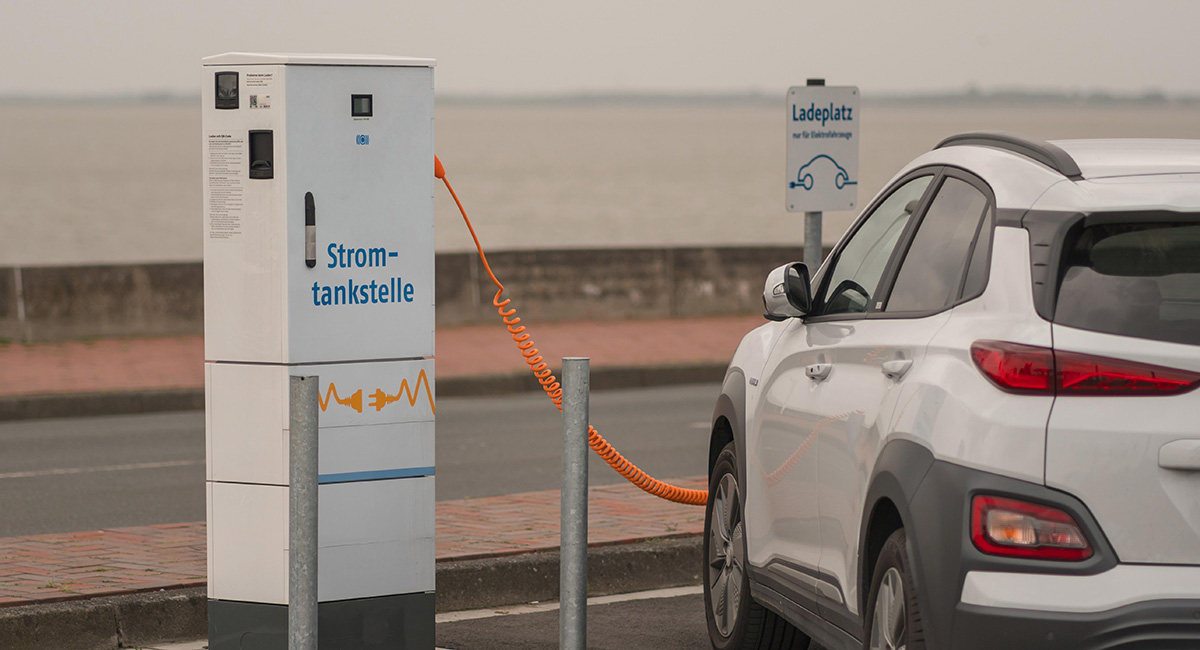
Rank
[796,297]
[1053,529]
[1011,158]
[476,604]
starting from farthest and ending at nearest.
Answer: [476,604] → [796,297] → [1011,158] → [1053,529]

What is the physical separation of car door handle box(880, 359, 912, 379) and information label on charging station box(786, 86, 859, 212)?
551 centimetres

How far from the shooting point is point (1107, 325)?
3.61 meters

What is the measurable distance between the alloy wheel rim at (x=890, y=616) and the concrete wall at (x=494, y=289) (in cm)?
1441

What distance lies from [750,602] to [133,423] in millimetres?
9526

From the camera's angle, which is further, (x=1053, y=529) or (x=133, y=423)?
(x=133, y=423)

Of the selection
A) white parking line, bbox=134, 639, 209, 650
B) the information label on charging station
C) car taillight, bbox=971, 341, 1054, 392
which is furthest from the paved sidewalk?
car taillight, bbox=971, 341, 1054, 392

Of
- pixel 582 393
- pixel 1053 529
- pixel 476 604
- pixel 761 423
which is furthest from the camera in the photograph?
pixel 476 604

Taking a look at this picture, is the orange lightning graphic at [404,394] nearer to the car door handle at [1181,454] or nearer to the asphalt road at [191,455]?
the car door handle at [1181,454]

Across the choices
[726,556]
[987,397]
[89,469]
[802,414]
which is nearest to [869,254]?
[802,414]

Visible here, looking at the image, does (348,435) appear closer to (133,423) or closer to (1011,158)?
(1011,158)

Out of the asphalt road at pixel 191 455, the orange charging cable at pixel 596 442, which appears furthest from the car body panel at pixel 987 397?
the asphalt road at pixel 191 455

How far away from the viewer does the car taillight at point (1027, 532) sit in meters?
3.52

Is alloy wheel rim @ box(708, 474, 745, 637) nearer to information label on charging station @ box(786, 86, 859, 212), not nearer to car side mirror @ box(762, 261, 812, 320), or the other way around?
car side mirror @ box(762, 261, 812, 320)

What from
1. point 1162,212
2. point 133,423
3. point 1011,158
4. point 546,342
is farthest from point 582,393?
point 546,342
